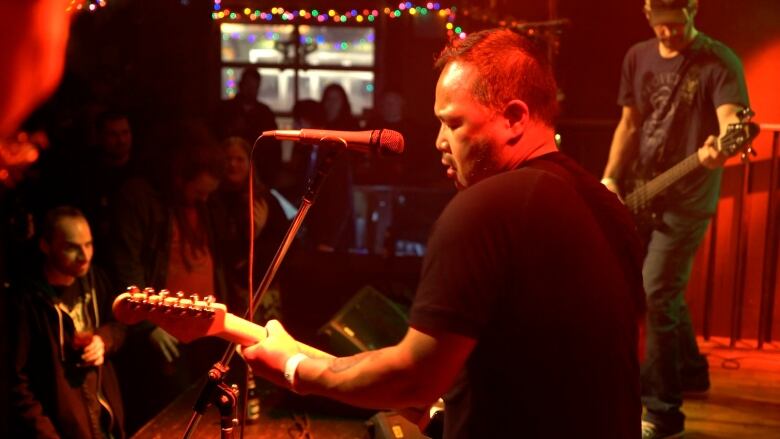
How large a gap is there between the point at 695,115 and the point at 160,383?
2958 mm

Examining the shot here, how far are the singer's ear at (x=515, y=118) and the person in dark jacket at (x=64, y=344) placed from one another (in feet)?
7.18

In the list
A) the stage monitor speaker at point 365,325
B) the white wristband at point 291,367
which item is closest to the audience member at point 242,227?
the stage monitor speaker at point 365,325

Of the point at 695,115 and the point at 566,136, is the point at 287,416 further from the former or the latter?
the point at 566,136

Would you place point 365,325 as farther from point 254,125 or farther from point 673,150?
point 254,125

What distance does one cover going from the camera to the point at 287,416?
4336 millimetres

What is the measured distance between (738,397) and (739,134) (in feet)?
4.95

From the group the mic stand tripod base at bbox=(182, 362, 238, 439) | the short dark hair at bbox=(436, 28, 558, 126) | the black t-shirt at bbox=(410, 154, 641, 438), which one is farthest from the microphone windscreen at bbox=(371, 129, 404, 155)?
the mic stand tripod base at bbox=(182, 362, 238, 439)

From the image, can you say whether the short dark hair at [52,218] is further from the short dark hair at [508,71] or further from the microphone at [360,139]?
the short dark hair at [508,71]

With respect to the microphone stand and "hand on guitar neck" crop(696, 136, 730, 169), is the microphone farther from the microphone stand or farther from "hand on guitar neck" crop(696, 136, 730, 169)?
"hand on guitar neck" crop(696, 136, 730, 169)

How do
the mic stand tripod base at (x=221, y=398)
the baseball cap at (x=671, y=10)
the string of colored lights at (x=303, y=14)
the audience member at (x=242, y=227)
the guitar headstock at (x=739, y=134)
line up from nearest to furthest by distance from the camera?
the mic stand tripod base at (x=221, y=398)
the guitar headstock at (x=739, y=134)
the baseball cap at (x=671, y=10)
the audience member at (x=242, y=227)
the string of colored lights at (x=303, y=14)

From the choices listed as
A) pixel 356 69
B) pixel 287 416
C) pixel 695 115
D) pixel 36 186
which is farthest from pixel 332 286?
pixel 356 69

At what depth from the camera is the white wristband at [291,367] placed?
1.92 meters

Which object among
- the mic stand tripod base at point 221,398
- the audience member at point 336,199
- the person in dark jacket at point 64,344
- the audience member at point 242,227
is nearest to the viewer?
the mic stand tripod base at point 221,398

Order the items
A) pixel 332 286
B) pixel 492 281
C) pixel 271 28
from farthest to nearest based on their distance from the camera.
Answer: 1. pixel 271 28
2. pixel 332 286
3. pixel 492 281
